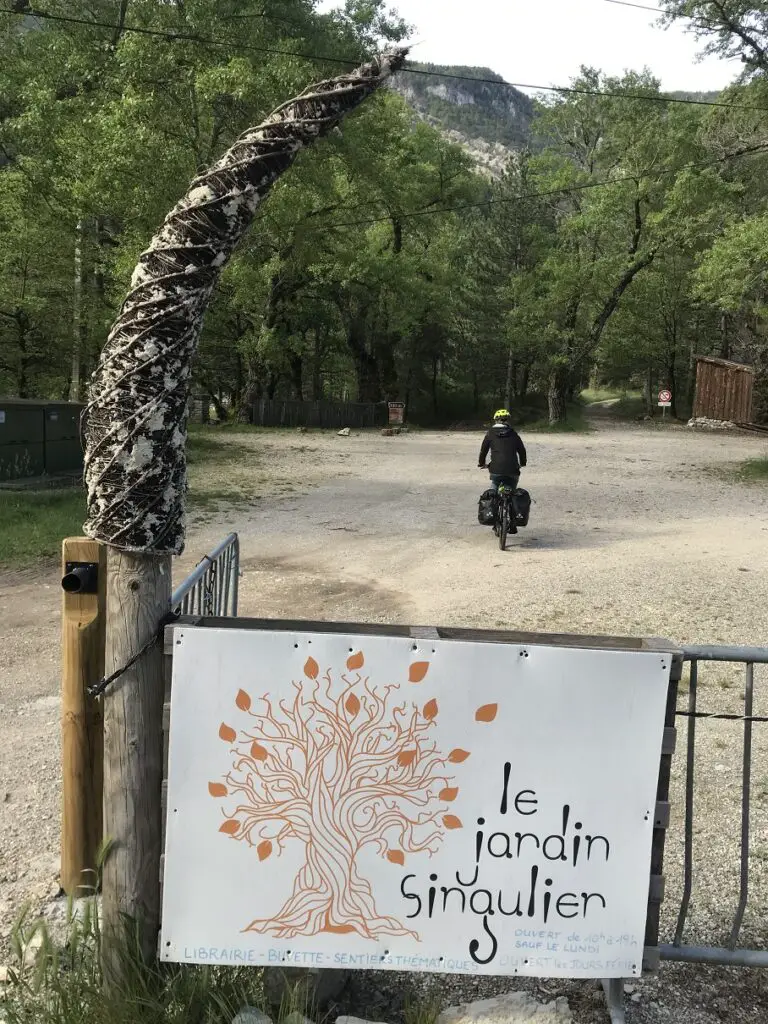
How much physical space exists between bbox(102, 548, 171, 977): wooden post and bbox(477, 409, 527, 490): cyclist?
877cm

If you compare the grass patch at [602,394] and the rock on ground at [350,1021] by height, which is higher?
the grass patch at [602,394]

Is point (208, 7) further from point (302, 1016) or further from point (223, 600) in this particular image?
point (302, 1016)

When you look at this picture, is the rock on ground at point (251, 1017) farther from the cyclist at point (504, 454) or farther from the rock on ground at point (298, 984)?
the cyclist at point (504, 454)

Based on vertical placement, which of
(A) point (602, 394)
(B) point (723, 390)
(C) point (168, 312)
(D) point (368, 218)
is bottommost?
(C) point (168, 312)

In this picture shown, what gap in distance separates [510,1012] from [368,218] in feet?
94.1

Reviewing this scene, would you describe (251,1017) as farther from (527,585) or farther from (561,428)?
(561,428)

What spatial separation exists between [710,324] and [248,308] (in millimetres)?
29181

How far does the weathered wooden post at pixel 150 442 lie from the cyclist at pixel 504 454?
8.73 m

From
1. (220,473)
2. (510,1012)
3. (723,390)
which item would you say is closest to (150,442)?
(510,1012)

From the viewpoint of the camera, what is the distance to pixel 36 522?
444 inches

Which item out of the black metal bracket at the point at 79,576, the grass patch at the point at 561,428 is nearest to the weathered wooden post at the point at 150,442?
the black metal bracket at the point at 79,576

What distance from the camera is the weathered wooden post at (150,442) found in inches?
95.7

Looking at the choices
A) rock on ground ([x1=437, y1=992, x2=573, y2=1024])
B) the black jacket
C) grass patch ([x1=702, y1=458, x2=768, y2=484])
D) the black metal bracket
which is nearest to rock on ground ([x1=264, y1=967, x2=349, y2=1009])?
rock on ground ([x1=437, y1=992, x2=573, y2=1024])

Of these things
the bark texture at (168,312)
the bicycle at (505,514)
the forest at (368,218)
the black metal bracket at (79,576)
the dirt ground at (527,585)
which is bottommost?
the dirt ground at (527,585)
